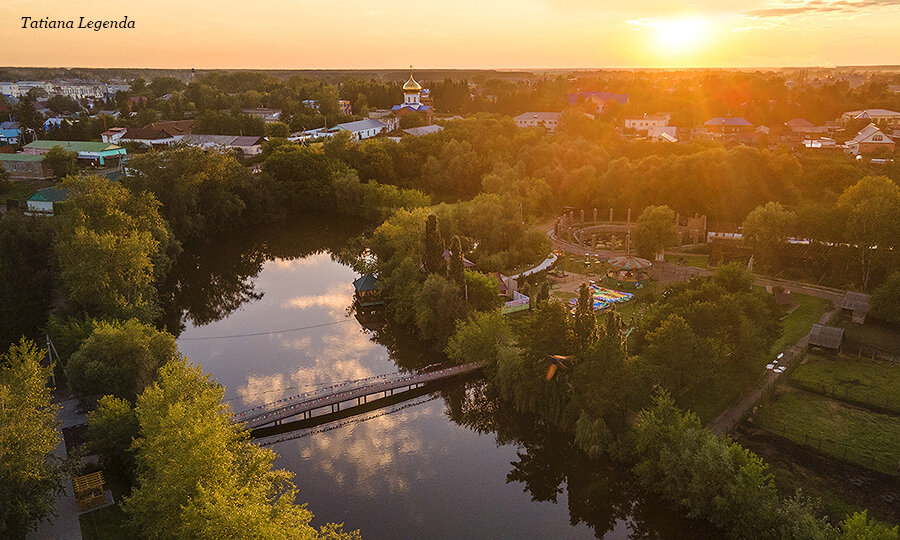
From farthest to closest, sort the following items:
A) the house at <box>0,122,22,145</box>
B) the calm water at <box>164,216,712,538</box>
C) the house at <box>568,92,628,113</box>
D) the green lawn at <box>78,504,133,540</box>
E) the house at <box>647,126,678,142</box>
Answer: the house at <box>568,92,628,113</box>, the house at <box>647,126,678,142</box>, the house at <box>0,122,22,145</box>, the calm water at <box>164,216,712,538</box>, the green lawn at <box>78,504,133,540</box>

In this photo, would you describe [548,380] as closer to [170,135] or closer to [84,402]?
[84,402]

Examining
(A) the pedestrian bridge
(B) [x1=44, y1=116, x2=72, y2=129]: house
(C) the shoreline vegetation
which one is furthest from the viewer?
(B) [x1=44, y1=116, x2=72, y2=129]: house

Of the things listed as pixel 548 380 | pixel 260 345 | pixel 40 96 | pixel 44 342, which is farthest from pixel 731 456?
pixel 40 96

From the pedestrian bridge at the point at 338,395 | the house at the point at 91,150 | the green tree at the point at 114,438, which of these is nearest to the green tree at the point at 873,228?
the pedestrian bridge at the point at 338,395

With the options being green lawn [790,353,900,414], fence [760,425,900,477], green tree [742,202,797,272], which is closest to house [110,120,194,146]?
green tree [742,202,797,272]

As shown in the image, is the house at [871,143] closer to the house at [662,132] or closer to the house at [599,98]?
the house at [662,132]

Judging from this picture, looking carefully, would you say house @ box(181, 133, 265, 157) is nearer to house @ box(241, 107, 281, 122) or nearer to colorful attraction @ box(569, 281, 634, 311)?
house @ box(241, 107, 281, 122)

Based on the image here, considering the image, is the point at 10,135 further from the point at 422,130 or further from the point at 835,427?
the point at 835,427
